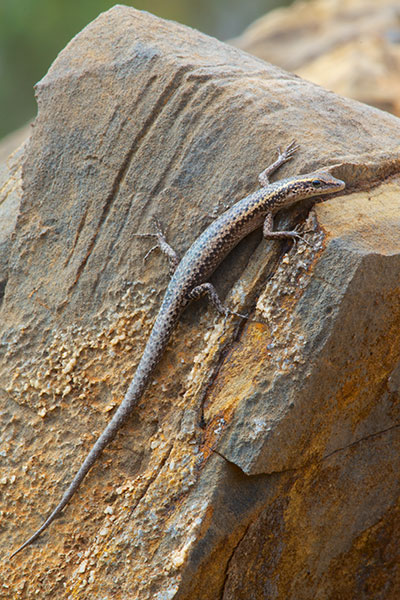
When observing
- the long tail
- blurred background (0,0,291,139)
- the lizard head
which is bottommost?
the long tail

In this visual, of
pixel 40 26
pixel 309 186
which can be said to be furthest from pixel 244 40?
pixel 309 186

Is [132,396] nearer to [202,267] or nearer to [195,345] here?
[195,345]

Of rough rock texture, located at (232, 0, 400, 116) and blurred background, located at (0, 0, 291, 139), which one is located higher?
blurred background, located at (0, 0, 291, 139)

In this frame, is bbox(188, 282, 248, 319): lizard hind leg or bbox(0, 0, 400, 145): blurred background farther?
bbox(0, 0, 400, 145): blurred background

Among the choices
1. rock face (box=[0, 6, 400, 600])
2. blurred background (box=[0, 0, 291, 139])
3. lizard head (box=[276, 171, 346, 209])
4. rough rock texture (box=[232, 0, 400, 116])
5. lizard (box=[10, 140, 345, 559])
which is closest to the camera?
rock face (box=[0, 6, 400, 600])

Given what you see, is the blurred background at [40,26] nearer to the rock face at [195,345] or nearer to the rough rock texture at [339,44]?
the rough rock texture at [339,44]

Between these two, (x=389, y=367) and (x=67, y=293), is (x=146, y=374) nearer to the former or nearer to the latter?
(x=67, y=293)

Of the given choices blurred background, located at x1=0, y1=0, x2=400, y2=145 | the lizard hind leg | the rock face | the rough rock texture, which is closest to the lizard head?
the rock face

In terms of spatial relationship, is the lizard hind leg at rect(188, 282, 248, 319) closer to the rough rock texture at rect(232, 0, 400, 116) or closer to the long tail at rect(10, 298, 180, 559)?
the long tail at rect(10, 298, 180, 559)
